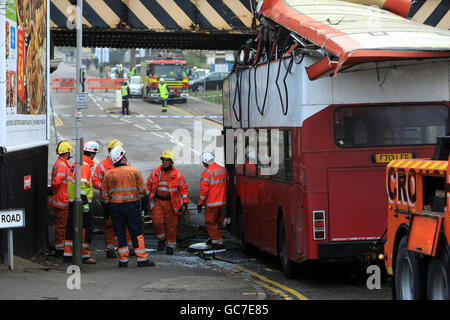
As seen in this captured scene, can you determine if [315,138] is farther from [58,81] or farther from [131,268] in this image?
[58,81]

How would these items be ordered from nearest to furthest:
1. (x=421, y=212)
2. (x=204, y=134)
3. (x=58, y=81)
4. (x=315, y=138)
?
1. (x=421, y=212)
2. (x=315, y=138)
3. (x=204, y=134)
4. (x=58, y=81)

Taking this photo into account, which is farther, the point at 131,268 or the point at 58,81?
the point at 58,81

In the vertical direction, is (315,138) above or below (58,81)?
below

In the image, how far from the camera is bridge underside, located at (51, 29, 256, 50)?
20.4 m

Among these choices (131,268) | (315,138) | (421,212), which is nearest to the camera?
(421,212)

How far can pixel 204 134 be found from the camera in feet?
141

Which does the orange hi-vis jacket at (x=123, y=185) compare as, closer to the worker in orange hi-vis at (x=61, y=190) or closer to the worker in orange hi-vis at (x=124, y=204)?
the worker in orange hi-vis at (x=124, y=204)

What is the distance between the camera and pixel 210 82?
71.9m

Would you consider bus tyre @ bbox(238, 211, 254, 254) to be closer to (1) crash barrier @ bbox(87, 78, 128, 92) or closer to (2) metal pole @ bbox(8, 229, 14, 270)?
(2) metal pole @ bbox(8, 229, 14, 270)

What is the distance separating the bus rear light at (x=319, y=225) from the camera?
1221 centimetres

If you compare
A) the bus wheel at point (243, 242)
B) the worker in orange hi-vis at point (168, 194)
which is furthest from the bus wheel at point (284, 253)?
the worker in orange hi-vis at point (168, 194)

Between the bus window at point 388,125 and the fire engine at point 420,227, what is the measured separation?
2.32 metres

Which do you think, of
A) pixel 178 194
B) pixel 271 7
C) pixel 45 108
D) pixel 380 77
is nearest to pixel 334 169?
pixel 380 77

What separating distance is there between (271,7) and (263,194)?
3011 millimetres
